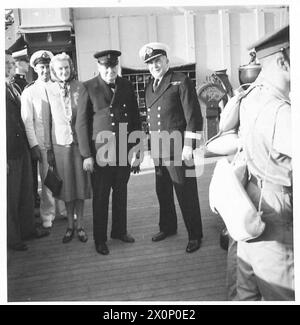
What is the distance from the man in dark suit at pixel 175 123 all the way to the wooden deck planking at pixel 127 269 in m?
0.18

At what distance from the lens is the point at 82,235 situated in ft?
9.34

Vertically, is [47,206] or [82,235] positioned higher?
[47,206]

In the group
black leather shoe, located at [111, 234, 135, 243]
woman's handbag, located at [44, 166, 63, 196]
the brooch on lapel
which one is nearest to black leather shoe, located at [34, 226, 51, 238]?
woman's handbag, located at [44, 166, 63, 196]

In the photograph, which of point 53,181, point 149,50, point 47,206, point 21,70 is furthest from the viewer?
point 21,70

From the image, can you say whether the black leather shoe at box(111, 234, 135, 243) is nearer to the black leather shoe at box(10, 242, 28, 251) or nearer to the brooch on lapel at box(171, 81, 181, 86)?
the black leather shoe at box(10, 242, 28, 251)

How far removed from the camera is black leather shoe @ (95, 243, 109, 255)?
2693 millimetres

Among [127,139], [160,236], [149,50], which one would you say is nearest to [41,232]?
[160,236]

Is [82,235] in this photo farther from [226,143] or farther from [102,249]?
[226,143]

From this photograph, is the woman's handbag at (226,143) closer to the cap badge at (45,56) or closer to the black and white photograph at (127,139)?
the black and white photograph at (127,139)

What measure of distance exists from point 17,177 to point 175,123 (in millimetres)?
1233

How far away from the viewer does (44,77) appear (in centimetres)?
283

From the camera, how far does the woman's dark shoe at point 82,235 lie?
2.84 metres

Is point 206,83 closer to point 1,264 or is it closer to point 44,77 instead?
point 44,77
